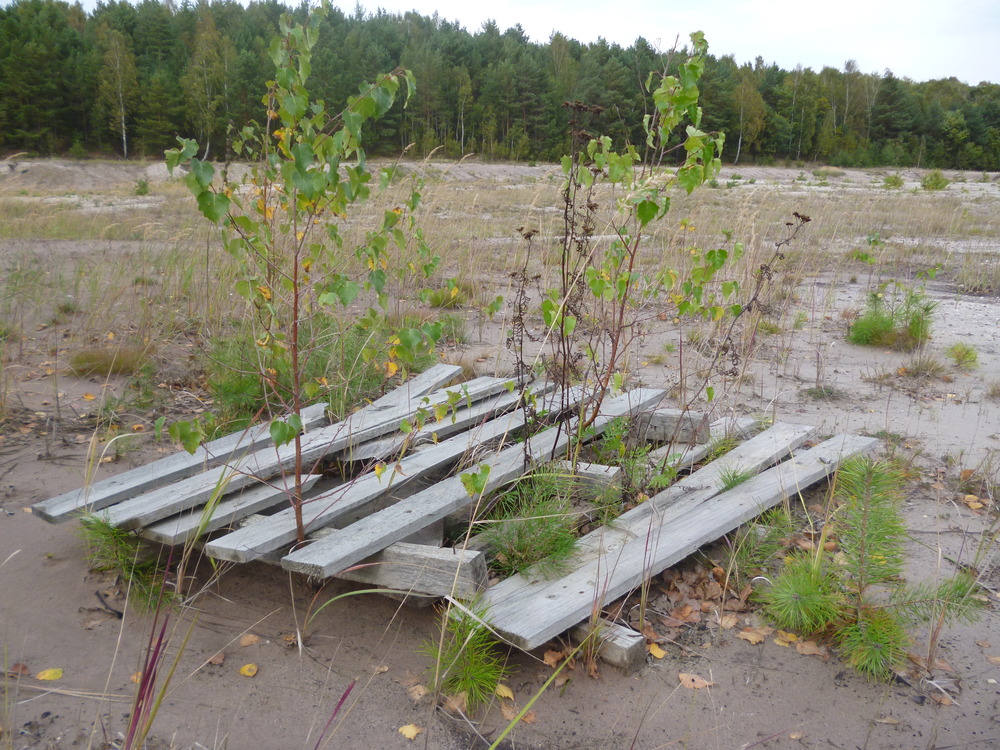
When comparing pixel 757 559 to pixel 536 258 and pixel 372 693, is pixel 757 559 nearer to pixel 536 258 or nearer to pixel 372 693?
pixel 372 693

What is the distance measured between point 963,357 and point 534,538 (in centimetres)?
443

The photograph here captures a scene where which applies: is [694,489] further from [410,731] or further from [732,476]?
[410,731]

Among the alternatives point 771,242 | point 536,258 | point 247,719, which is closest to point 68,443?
point 247,719

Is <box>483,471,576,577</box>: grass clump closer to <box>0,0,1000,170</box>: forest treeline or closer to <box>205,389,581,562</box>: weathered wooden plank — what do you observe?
<box>205,389,581,562</box>: weathered wooden plank

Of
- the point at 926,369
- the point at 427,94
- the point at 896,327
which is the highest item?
the point at 427,94

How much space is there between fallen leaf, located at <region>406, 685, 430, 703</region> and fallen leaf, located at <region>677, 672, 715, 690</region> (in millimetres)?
802

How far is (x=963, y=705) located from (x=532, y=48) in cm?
7885

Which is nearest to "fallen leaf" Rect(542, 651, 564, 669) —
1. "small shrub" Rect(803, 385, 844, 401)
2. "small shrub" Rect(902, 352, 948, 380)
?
"small shrub" Rect(803, 385, 844, 401)

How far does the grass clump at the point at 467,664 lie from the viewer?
7.04 feet

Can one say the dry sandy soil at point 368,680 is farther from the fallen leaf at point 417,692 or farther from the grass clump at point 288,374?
the grass clump at point 288,374

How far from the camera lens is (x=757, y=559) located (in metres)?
2.86

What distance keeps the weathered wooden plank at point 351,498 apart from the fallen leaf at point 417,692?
2.16ft

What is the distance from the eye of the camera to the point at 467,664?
2182 millimetres

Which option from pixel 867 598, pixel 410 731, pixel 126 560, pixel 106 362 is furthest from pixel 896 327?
pixel 106 362
